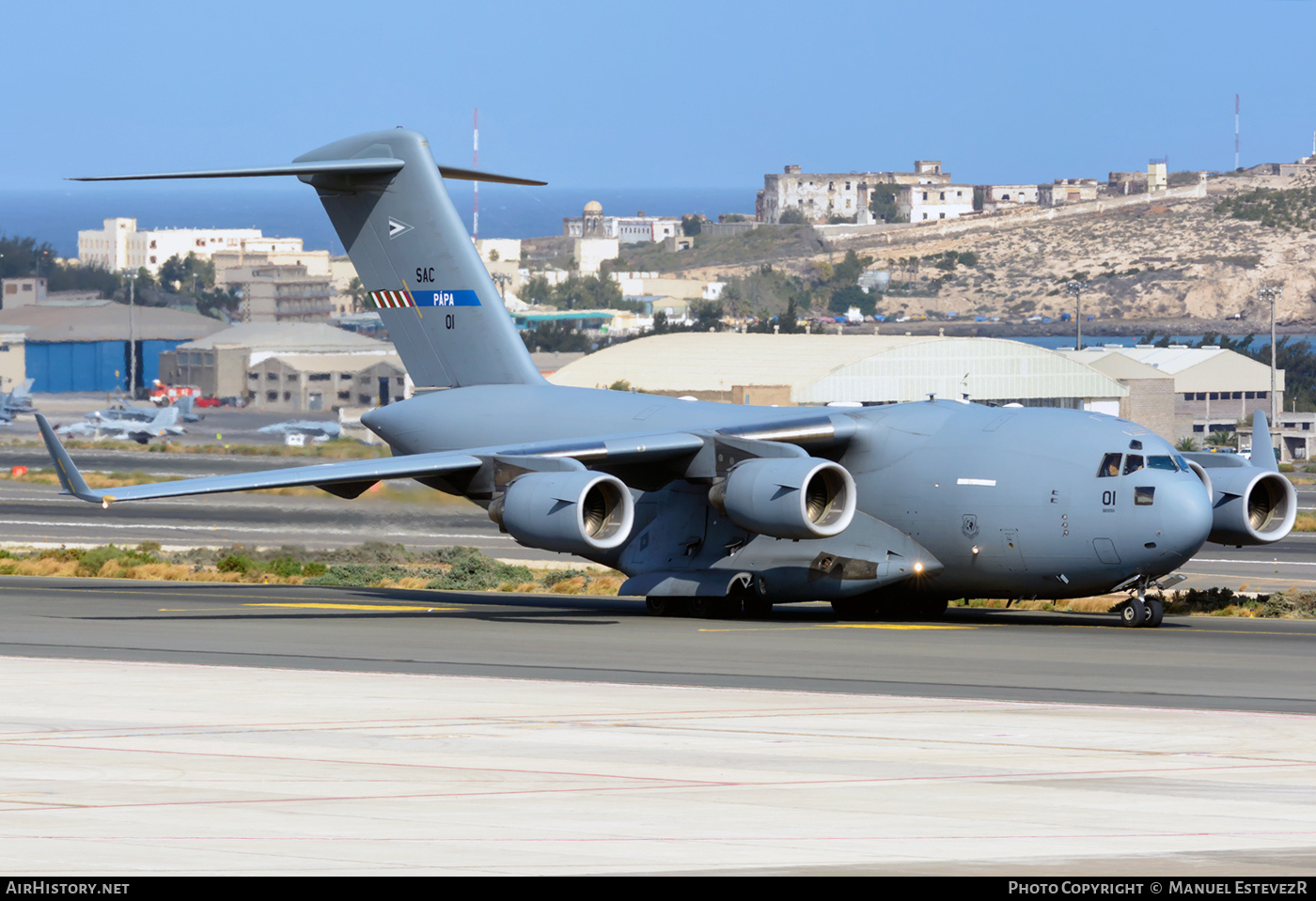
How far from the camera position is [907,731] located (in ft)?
48.1

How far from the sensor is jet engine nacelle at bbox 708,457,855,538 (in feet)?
77.3

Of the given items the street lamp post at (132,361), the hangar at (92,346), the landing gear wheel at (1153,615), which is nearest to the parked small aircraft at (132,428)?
the street lamp post at (132,361)

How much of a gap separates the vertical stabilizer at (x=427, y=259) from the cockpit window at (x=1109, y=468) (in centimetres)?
977

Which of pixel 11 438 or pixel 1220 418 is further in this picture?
pixel 1220 418

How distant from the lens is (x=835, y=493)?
24.2 m

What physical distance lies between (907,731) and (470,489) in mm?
11867

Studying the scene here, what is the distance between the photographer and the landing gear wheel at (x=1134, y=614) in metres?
24.3

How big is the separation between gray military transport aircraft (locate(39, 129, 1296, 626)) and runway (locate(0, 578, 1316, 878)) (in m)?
0.97

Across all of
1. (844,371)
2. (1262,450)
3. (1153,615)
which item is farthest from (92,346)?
(1153,615)

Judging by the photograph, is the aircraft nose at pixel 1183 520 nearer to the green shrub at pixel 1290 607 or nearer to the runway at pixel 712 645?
the runway at pixel 712 645

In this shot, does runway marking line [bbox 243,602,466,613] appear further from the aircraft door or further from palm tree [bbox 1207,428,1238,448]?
palm tree [bbox 1207,428,1238,448]

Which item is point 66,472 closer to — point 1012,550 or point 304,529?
point 1012,550
